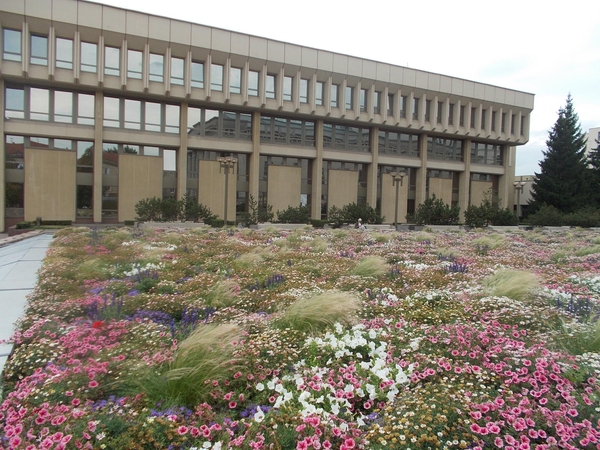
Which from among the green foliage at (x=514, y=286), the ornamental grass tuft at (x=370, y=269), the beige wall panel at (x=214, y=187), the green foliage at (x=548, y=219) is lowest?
the ornamental grass tuft at (x=370, y=269)

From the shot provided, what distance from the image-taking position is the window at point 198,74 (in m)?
34.2

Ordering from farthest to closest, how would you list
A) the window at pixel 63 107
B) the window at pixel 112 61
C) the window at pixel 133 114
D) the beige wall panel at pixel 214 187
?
the beige wall panel at pixel 214 187
the window at pixel 133 114
the window at pixel 112 61
the window at pixel 63 107

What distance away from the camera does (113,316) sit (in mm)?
4711

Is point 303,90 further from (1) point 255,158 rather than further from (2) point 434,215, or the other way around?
(2) point 434,215

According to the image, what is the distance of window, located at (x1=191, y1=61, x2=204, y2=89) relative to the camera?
3422 centimetres

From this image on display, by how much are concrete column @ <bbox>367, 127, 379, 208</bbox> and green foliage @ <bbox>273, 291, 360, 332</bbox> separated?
38149 mm

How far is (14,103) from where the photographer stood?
2988 centimetres

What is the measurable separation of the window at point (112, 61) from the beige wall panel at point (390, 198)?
2833 centimetres

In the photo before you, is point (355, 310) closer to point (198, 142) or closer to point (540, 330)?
point (540, 330)

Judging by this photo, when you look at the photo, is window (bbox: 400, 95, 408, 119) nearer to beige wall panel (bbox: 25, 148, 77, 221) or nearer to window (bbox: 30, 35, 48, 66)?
beige wall panel (bbox: 25, 148, 77, 221)

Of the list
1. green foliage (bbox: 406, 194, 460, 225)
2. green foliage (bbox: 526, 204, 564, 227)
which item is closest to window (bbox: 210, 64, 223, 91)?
green foliage (bbox: 406, 194, 460, 225)

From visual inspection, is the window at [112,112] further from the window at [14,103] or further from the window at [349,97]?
the window at [349,97]

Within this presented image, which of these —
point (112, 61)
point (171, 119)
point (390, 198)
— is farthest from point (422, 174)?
point (112, 61)

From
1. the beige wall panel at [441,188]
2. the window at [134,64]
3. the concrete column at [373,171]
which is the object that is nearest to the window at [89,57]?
the window at [134,64]
